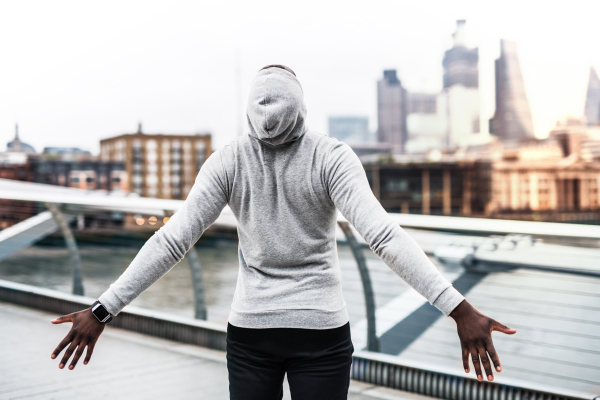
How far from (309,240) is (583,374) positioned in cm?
841

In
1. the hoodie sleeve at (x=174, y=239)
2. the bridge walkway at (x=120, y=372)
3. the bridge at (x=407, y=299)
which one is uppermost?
the hoodie sleeve at (x=174, y=239)

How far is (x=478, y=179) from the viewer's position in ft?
365

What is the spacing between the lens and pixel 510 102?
373ft

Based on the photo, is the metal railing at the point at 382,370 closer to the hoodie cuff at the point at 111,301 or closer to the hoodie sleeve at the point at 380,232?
the hoodie sleeve at the point at 380,232

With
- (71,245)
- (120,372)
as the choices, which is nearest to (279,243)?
(120,372)

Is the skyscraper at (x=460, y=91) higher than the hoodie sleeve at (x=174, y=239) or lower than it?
higher

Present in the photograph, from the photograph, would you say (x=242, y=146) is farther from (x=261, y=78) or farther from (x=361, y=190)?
(x=361, y=190)

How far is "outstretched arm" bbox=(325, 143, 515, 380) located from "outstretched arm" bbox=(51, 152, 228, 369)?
0.88 feet

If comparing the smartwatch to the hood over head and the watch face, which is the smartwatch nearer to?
the watch face

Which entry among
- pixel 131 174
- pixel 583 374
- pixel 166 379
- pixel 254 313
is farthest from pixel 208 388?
pixel 131 174

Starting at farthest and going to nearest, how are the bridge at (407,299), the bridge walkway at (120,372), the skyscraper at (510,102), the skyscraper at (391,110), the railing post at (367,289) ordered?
the skyscraper at (391,110) → the skyscraper at (510,102) → the railing post at (367,289) → the bridge walkway at (120,372) → the bridge at (407,299)

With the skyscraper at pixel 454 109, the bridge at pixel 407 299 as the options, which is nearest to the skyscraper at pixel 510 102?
the skyscraper at pixel 454 109

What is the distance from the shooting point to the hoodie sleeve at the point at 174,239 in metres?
1.26

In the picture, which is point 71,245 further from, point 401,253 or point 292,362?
point 401,253
